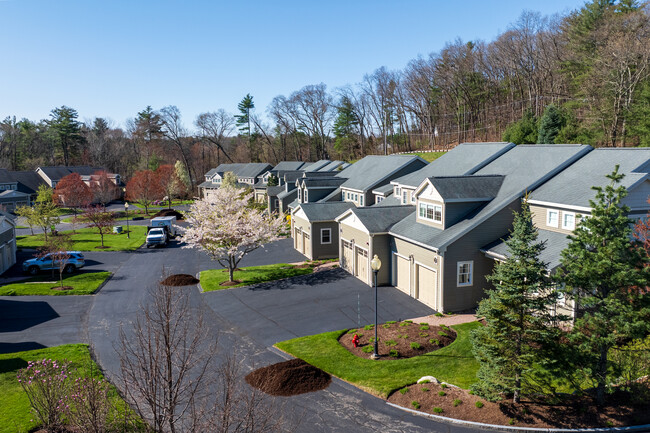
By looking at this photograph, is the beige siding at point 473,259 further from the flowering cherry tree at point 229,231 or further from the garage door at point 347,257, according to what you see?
the flowering cherry tree at point 229,231

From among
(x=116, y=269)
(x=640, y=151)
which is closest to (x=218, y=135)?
(x=116, y=269)

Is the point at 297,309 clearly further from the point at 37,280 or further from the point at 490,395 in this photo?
the point at 37,280

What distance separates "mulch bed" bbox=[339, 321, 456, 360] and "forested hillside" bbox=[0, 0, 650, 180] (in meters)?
28.8

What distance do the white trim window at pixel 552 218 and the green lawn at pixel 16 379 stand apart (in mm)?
20663

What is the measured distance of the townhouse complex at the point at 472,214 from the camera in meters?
22.3

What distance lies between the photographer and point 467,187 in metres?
26.3

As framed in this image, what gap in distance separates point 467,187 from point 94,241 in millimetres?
39701

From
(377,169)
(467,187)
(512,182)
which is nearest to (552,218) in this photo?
(512,182)

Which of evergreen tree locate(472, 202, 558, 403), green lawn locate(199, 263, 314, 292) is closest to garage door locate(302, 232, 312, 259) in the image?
green lawn locate(199, 263, 314, 292)

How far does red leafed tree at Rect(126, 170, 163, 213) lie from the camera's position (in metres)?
71.4

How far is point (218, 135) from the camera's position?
109 meters

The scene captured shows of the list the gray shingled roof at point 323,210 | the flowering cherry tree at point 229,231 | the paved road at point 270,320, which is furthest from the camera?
the gray shingled roof at point 323,210

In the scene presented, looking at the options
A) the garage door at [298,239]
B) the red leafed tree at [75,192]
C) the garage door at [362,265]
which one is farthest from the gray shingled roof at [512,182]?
the red leafed tree at [75,192]

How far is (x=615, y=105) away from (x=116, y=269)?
4753 centimetres
